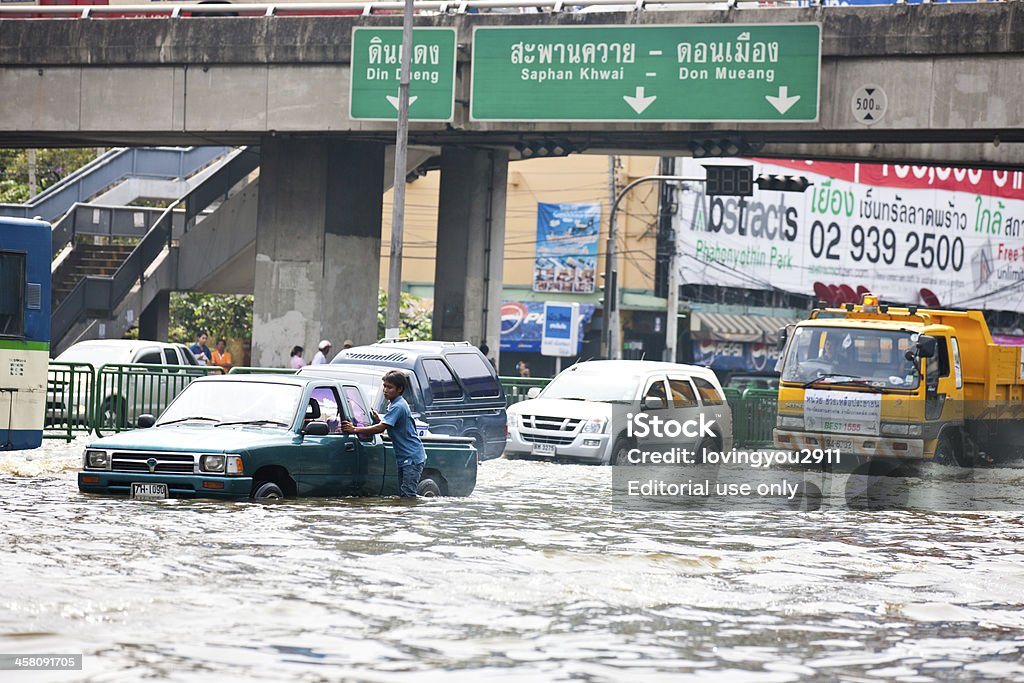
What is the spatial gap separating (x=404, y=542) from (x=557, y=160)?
1776 inches

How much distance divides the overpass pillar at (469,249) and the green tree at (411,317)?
1315 centimetres

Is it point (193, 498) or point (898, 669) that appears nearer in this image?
point (898, 669)

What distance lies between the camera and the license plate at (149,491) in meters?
13.5

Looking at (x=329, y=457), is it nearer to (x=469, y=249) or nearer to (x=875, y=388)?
(x=875, y=388)

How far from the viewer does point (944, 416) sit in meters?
23.1

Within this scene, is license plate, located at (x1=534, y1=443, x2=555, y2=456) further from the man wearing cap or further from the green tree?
the green tree

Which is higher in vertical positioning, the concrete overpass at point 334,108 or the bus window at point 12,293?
the concrete overpass at point 334,108

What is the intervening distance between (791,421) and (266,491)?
1109 centimetres

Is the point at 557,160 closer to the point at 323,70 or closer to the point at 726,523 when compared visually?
the point at 323,70

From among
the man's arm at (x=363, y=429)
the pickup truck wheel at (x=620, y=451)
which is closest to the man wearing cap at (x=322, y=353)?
the pickup truck wheel at (x=620, y=451)

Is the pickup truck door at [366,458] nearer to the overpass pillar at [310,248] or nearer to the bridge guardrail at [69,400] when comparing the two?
the bridge guardrail at [69,400]

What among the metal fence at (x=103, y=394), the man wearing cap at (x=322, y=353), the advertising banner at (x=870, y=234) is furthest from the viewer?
the advertising banner at (x=870, y=234)

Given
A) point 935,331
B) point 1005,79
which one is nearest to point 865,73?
point 1005,79

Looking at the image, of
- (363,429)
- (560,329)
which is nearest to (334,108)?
(363,429)
